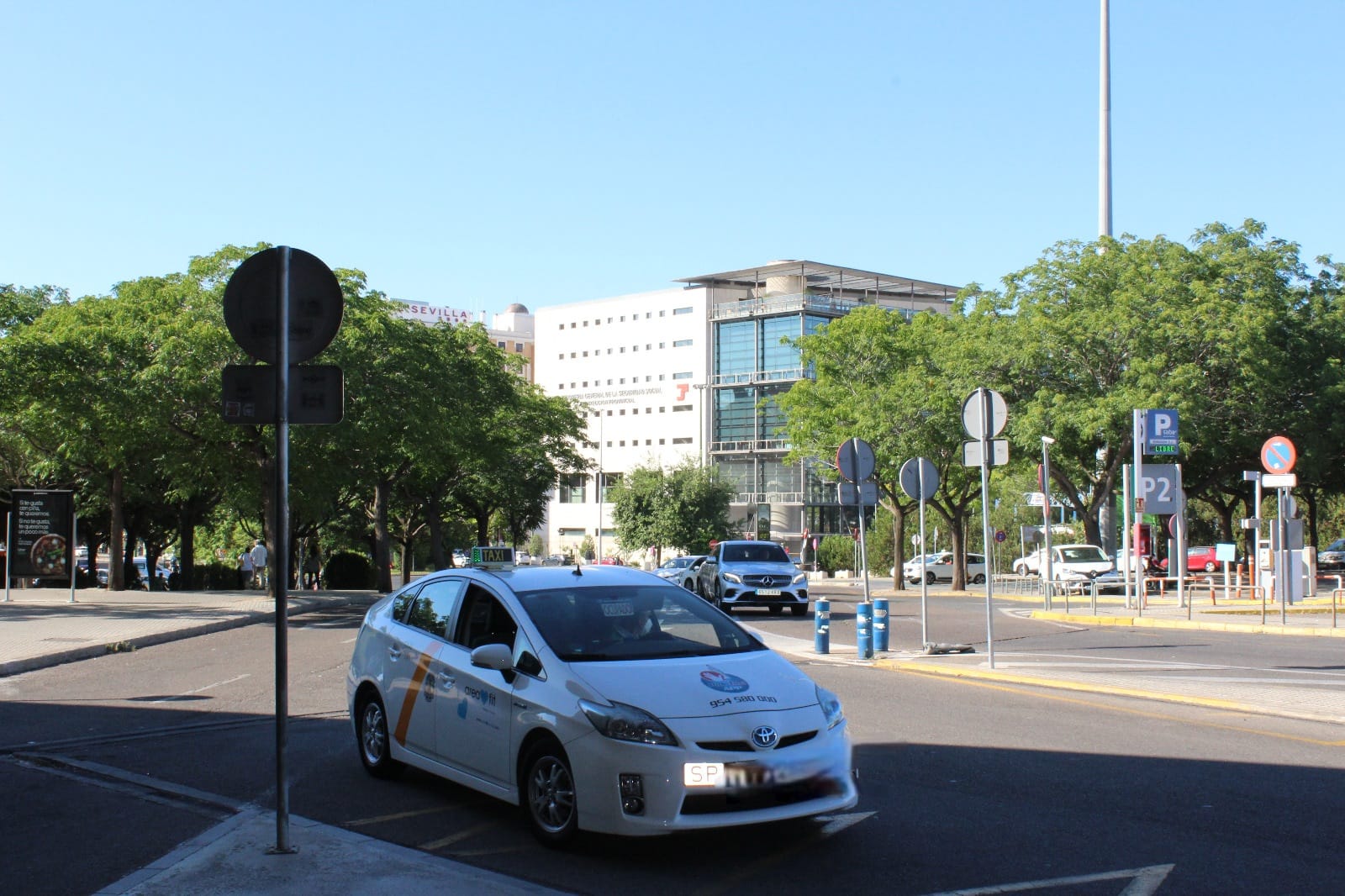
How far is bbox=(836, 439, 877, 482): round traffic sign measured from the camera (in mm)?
18594

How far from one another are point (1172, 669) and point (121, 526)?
110ft

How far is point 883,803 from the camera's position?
24.8 feet

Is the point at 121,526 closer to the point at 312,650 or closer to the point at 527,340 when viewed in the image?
the point at 312,650

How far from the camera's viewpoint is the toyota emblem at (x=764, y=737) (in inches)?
241

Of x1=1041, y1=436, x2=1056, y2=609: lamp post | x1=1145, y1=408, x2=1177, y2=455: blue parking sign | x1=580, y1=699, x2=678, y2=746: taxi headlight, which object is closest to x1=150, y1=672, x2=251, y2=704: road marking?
x1=580, y1=699, x2=678, y2=746: taxi headlight

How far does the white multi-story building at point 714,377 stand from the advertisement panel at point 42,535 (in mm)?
58323

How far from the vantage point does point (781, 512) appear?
314 ft

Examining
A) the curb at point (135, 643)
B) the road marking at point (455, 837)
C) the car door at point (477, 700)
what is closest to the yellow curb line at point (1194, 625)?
the curb at point (135, 643)

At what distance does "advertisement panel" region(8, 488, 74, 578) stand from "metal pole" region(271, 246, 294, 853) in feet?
86.7

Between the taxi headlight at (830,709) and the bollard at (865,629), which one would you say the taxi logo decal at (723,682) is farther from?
the bollard at (865,629)

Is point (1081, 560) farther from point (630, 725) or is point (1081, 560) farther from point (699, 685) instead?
point (630, 725)

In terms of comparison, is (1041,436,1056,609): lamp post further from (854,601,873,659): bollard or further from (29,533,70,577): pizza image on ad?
(29,533,70,577): pizza image on ad

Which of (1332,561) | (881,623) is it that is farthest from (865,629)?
(1332,561)

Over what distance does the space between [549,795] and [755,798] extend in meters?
1.10
